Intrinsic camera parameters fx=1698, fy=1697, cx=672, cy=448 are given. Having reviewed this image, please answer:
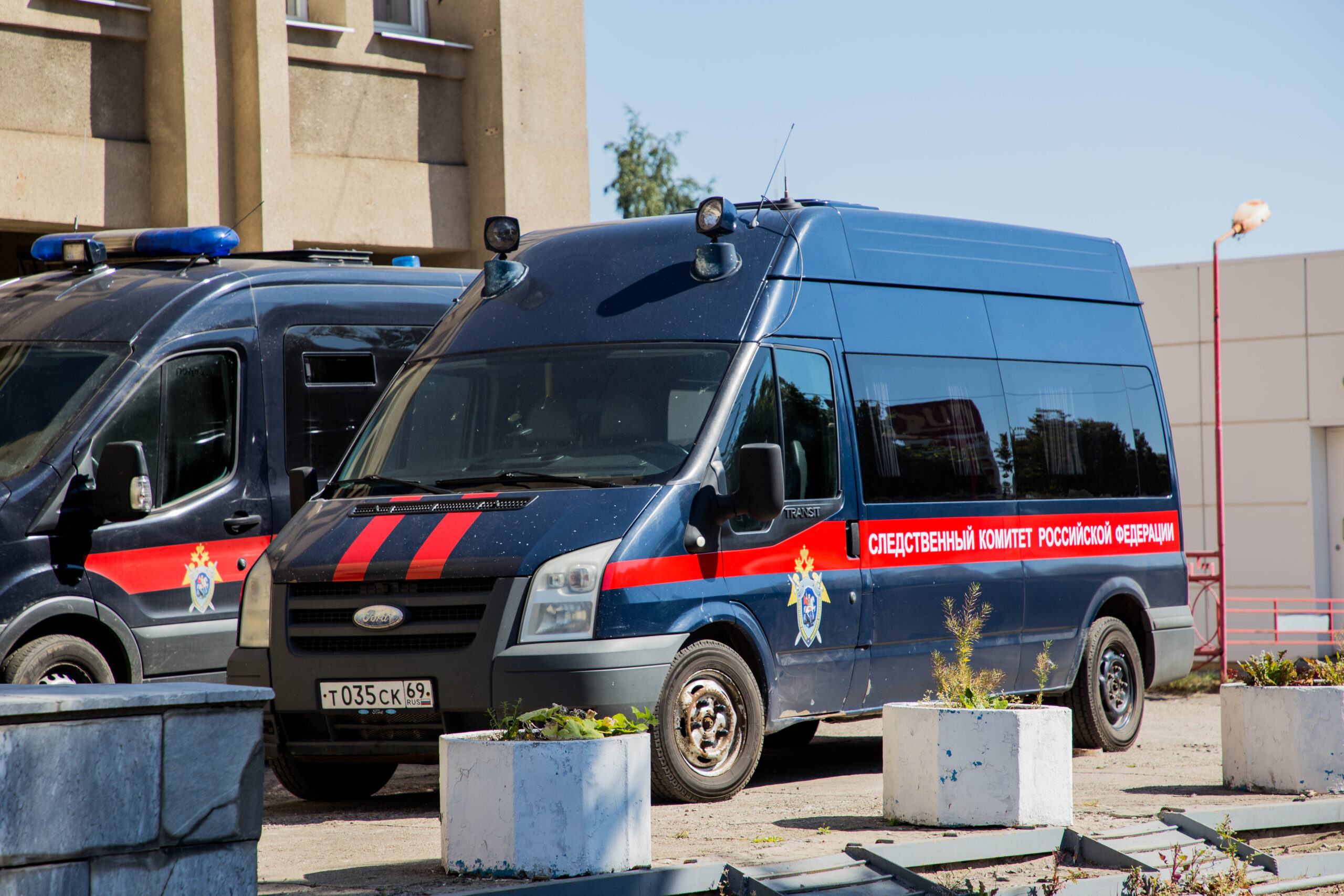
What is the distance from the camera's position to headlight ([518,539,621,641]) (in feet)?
24.5

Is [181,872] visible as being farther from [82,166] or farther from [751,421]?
[82,166]

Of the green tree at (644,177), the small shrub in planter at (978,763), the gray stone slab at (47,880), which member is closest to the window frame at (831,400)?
the small shrub in planter at (978,763)

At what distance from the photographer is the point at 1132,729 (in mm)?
11125

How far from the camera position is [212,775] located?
4.76m

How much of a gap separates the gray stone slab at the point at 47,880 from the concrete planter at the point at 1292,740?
20.4 feet

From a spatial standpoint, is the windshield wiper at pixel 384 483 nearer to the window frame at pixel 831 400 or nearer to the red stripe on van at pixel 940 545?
the red stripe on van at pixel 940 545

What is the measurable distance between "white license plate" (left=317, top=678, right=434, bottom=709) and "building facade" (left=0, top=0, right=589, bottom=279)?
7.30 meters

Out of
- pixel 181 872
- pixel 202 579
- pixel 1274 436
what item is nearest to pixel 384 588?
pixel 202 579

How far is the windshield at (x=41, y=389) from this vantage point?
9.03m

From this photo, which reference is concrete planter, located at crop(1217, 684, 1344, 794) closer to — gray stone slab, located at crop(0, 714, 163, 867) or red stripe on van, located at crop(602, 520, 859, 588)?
red stripe on van, located at crop(602, 520, 859, 588)

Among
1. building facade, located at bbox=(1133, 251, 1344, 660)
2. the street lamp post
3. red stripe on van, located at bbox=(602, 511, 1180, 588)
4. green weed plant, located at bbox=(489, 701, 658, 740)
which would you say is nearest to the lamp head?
the street lamp post

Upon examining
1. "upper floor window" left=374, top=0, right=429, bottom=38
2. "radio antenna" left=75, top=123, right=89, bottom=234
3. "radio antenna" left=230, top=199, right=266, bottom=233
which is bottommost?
"radio antenna" left=230, top=199, right=266, bottom=233

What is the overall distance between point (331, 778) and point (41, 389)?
8.83 feet

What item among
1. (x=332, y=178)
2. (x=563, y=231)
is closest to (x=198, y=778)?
(x=563, y=231)
